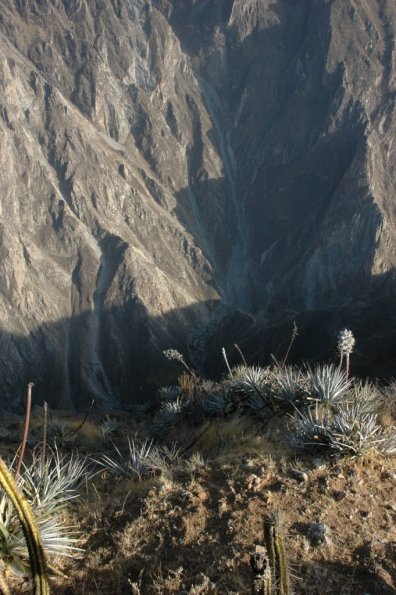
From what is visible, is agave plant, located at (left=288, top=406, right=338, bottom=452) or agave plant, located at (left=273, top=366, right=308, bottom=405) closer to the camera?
agave plant, located at (left=288, top=406, right=338, bottom=452)

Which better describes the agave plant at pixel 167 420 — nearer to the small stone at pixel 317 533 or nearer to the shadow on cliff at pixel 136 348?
the small stone at pixel 317 533

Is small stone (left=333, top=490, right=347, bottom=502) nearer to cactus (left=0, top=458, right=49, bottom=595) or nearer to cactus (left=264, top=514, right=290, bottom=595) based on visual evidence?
cactus (left=264, top=514, right=290, bottom=595)

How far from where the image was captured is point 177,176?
110 metres

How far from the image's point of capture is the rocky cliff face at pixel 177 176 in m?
74.5

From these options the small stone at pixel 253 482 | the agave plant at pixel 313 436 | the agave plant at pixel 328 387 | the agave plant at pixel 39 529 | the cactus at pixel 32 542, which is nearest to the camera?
the cactus at pixel 32 542

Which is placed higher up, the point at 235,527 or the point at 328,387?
the point at 328,387

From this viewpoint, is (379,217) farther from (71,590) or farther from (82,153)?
(71,590)

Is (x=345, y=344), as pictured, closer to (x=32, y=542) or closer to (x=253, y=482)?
(x=253, y=482)

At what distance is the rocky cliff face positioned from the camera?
244ft

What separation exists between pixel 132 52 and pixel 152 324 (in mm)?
78457

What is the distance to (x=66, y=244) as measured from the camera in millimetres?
83125

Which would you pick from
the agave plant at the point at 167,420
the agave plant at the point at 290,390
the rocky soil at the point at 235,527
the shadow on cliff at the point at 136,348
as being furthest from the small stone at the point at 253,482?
the shadow on cliff at the point at 136,348

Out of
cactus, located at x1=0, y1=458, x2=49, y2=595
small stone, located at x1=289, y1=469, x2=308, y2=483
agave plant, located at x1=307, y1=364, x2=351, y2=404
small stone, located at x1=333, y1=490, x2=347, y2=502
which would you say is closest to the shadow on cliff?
agave plant, located at x1=307, y1=364, x2=351, y2=404

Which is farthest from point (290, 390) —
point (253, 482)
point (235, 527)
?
point (235, 527)
